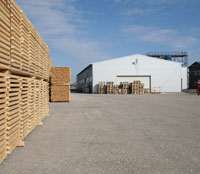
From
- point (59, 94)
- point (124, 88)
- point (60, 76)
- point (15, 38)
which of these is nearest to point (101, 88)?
point (124, 88)

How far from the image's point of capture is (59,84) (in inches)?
1000

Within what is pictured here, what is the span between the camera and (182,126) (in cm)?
1078

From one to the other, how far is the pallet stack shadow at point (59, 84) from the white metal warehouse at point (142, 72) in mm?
24698

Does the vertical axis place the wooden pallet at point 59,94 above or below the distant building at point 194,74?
below

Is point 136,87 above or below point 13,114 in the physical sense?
above

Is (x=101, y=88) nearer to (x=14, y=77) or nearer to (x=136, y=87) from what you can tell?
(x=136, y=87)

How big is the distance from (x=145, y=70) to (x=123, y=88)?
526 cm

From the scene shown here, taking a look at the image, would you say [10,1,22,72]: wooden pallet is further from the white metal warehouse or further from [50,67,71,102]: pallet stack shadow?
the white metal warehouse

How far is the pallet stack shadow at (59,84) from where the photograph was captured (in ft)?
82.6

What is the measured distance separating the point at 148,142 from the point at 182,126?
10.8 ft

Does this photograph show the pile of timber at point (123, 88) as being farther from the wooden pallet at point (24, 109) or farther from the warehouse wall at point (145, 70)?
the wooden pallet at point (24, 109)

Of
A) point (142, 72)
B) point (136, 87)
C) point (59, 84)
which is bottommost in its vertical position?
point (59, 84)

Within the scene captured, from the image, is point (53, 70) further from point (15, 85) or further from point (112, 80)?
point (112, 80)

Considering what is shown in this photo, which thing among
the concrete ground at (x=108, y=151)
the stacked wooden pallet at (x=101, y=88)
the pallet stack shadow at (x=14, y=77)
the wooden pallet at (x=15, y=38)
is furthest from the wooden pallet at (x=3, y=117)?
the stacked wooden pallet at (x=101, y=88)
